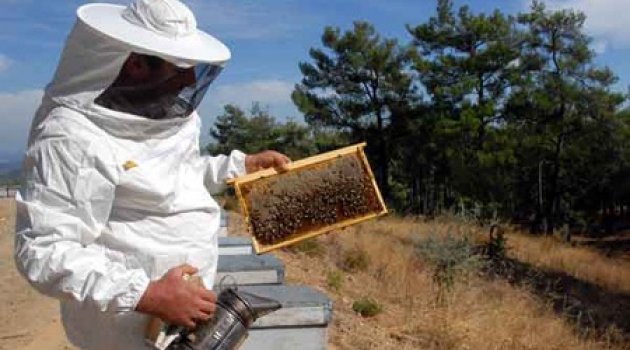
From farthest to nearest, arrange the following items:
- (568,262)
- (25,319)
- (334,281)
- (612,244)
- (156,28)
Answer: (612,244) < (568,262) < (334,281) < (25,319) < (156,28)

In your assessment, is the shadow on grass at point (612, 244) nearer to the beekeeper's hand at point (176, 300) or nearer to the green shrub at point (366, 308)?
the green shrub at point (366, 308)

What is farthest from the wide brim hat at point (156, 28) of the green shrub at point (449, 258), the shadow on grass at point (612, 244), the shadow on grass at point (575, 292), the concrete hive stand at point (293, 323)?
the shadow on grass at point (612, 244)

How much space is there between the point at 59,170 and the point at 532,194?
110 feet

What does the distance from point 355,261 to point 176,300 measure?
8.82 meters

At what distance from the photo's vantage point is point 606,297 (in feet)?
55.7

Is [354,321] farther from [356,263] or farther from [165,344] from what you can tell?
[165,344]

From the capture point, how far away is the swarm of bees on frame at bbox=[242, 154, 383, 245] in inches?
116

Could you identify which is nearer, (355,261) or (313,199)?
(313,199)

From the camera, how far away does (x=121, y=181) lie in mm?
1808

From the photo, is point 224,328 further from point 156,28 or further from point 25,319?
point 25,319

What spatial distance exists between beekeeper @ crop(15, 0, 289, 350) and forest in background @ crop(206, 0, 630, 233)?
75.8 feet

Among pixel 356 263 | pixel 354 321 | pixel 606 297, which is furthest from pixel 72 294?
pixel 606 297

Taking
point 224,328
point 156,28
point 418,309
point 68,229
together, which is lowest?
point 418,309

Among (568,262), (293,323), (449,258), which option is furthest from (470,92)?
(293,323)
